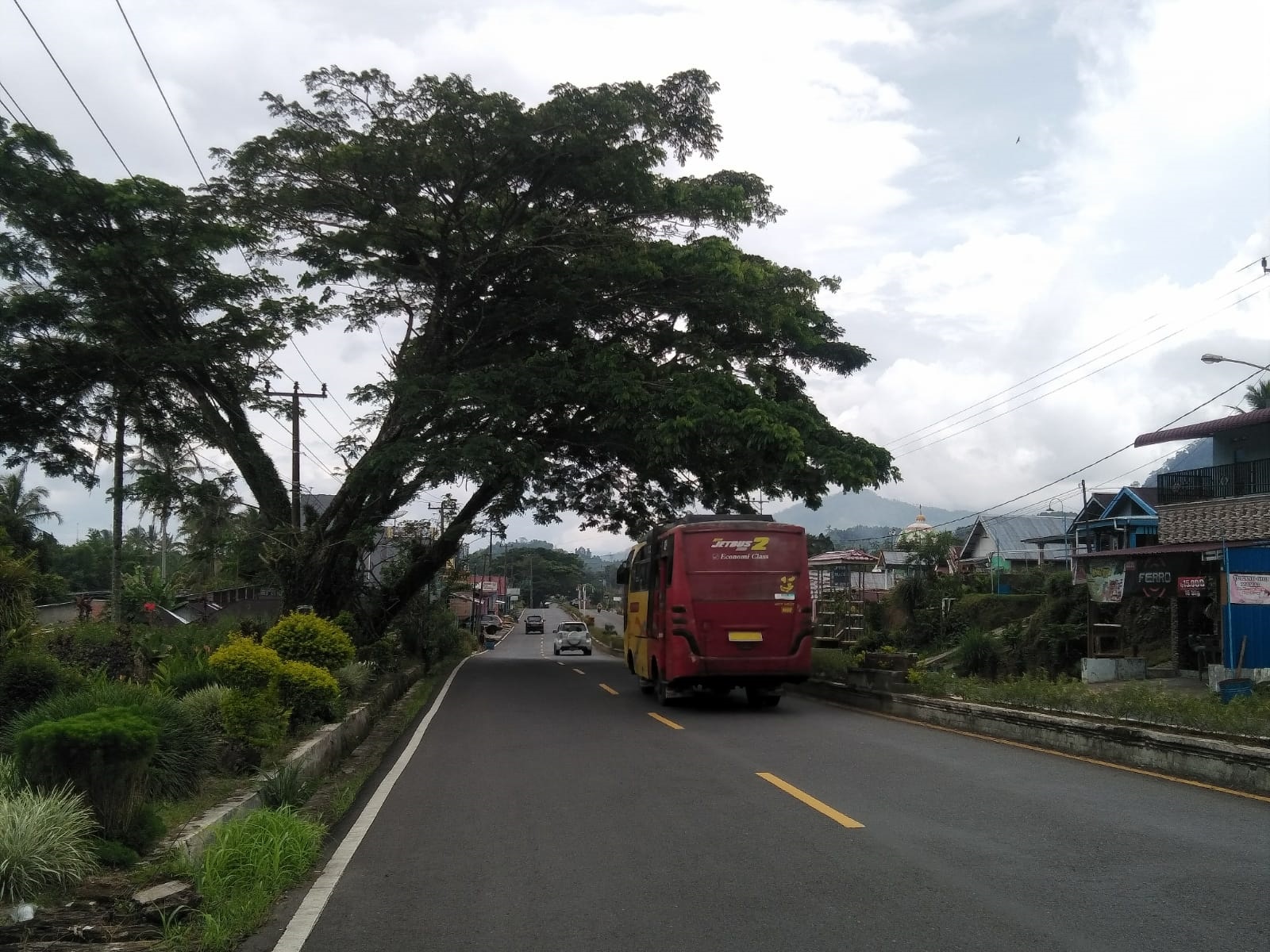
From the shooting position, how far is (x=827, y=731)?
13.7 meters

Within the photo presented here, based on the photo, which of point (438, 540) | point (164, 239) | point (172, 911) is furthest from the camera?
point (438, 540)

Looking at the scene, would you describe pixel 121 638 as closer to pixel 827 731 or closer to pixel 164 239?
pixel 164 239

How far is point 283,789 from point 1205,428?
21889 mm

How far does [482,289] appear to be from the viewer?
23.4 meters

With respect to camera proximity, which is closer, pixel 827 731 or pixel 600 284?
pixel 827 731

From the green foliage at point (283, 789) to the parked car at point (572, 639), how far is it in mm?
41902

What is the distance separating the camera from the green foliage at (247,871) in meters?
5.31

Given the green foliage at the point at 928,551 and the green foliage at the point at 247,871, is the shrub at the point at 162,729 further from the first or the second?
the green foliage at the point at 928,551

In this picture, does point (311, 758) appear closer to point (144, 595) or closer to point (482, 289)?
point (482, 289)

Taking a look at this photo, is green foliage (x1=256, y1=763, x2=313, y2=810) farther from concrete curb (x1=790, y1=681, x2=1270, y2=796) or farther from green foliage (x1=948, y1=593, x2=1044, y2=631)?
green foliage (x1=948, y1=593, x2=1044, y2=631)

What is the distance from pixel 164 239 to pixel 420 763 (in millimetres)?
13799

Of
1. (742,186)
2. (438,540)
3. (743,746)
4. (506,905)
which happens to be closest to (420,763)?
(743,746)

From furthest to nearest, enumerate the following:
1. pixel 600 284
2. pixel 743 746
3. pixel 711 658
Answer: pixel 600 284, pixel 711 658, pixel 743 746

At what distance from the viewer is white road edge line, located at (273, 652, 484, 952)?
17.4 feet
